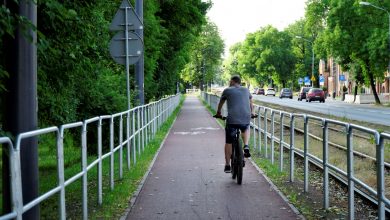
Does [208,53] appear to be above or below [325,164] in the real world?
above

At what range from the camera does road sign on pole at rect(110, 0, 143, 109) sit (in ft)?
38.1

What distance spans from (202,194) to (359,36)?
4308 cm

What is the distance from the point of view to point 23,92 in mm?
5020

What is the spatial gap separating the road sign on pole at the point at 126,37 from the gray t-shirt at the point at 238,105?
2582 millimetres

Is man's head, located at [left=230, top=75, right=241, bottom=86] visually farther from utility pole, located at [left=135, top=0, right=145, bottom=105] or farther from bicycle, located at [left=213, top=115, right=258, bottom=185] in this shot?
utility pole, located at [left=135, top=0, right=145, bottom=105]

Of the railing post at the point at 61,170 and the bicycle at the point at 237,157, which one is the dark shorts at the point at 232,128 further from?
the railing post at the point at 61,170

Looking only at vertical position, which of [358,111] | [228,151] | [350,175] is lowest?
[358,111]

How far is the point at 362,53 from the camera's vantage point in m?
49.2

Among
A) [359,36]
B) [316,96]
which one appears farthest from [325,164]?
[316,96]

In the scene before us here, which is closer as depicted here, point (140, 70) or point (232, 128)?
point (232, 128)

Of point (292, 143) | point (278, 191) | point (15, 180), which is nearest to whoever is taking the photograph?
point (15, 180)

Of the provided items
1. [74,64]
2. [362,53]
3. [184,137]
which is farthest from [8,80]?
[362,53]

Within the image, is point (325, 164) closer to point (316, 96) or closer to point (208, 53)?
point (316, 96)

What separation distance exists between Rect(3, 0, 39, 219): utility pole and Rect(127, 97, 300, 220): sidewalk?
2.40 meters
